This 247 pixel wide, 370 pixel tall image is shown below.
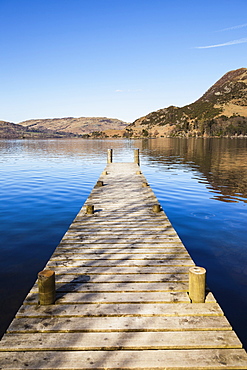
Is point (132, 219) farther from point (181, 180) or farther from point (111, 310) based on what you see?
point (181, 180)

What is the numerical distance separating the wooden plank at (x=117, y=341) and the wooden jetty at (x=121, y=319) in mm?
15

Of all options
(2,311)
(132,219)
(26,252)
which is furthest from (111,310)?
(26,252)

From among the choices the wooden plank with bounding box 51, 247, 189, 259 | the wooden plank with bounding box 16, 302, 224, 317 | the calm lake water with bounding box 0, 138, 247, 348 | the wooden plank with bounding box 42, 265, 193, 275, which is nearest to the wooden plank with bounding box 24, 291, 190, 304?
the wooden plank with bounding box 16, 302, 224, 317

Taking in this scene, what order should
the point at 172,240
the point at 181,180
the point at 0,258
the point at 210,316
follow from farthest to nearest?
the point at 181,180 < the point at 0,258 < the point at 172,240 < the point at 210,316

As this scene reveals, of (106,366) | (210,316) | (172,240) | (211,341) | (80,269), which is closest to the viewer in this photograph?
(106,366)

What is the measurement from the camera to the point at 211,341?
4.30 metres

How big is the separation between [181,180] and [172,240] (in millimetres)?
19286

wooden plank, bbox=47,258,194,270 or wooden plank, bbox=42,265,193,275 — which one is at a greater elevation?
wooden plank, bbox=47,258,194,270

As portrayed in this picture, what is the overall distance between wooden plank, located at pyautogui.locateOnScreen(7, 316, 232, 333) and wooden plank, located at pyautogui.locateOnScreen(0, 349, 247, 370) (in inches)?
18.0

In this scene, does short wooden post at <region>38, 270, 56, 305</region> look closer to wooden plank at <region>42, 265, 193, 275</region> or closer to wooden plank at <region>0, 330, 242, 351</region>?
wooden plank at <region>0, 330, 242, 351</region>

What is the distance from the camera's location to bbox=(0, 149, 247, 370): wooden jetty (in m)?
3.99

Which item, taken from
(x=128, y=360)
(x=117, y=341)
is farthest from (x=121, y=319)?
(x=128, y=360)

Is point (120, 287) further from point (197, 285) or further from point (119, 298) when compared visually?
point (197, 285)

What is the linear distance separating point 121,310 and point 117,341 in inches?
30.9
